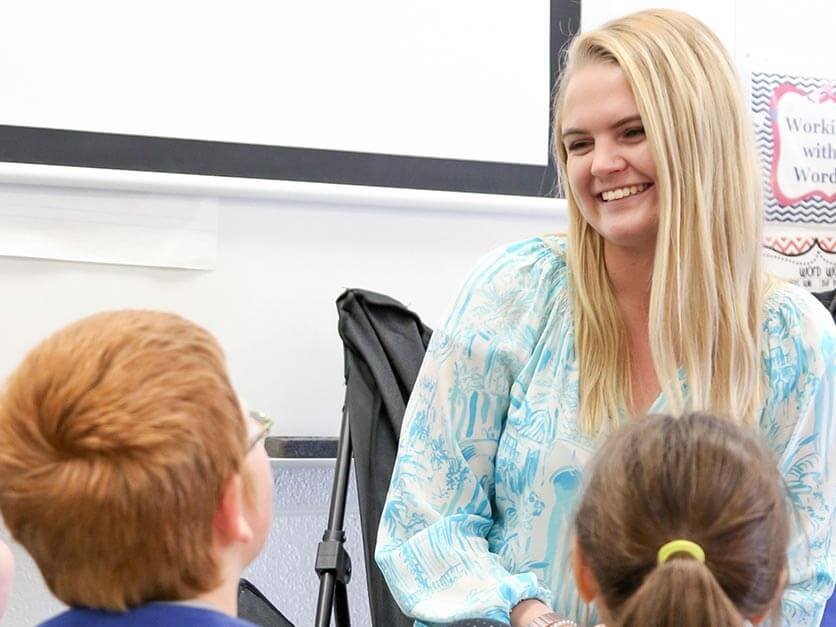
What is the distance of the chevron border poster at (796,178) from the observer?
238 centimetres

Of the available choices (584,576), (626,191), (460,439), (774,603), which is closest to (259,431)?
(584,576)

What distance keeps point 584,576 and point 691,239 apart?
Result: 544 millimetres

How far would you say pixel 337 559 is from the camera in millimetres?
1728

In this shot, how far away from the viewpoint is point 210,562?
33.2 inches

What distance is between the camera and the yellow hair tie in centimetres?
89

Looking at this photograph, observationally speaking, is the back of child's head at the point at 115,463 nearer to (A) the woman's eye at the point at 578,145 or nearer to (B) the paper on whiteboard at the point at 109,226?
(A) the woman's eye at the point at 578,145

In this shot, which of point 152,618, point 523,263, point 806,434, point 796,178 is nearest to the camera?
point 152,618

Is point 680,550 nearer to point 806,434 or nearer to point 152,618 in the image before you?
point 152,618

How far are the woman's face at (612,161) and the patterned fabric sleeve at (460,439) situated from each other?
126 mm

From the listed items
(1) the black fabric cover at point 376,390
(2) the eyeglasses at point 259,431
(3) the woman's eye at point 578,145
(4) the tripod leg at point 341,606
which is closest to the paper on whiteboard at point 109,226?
(1) the black fabric cover at point 376,390

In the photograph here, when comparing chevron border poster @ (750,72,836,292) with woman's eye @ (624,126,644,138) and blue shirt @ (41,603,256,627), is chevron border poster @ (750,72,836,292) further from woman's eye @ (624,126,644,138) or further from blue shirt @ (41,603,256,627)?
blue shirt @ (41,603,256,627)

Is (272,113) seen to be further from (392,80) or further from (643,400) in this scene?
(643,400)

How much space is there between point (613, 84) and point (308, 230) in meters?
0.77

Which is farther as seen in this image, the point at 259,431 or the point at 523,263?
the point at 523,263
